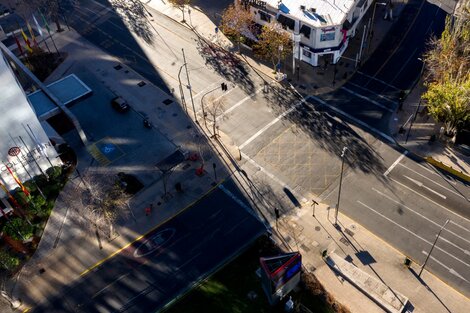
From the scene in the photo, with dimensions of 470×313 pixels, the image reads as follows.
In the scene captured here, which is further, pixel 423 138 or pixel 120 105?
pixel 120 105

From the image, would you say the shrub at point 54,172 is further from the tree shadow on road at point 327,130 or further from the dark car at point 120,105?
the tree shadow on road at point 327,130

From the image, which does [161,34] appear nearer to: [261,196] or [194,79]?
[194,79]

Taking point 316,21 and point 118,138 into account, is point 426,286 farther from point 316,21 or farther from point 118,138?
point 118,138

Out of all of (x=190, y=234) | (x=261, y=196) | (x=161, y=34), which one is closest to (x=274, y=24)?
(x=161, y=34)

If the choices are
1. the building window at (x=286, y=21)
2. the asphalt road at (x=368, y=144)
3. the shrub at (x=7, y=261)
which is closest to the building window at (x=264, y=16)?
the building window at (x=286, y=21)

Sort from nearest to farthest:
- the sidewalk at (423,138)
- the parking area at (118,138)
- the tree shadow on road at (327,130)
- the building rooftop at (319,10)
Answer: the sidewalk at (423,138) → the tree shadow on road at (327,130) → the parking area at (118,138) → the building rooftop at (319,10)

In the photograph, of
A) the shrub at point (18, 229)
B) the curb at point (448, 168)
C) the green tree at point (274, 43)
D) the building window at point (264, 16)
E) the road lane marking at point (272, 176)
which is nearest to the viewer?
the shrub at point (18, 229)

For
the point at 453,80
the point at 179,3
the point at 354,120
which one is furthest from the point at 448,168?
the point at 179,3
